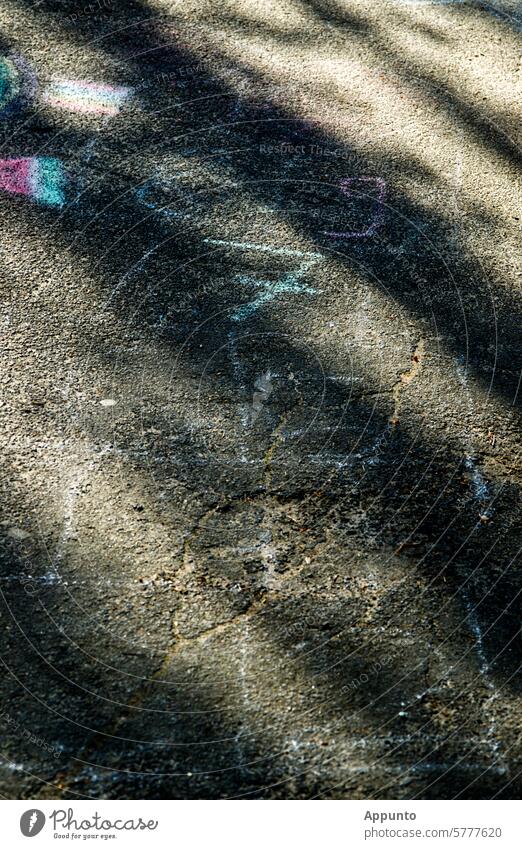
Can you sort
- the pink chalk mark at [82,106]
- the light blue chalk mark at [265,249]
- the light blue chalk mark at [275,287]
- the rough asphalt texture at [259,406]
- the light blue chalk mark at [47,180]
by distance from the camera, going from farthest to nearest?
the pink chalk mark at [82,106] < the light blue chalk mark at [47,180] < the light blue chalk mark at [265,249] < the light blue chalk mark at [275,287] < the rough asphalt texture at [259,406]

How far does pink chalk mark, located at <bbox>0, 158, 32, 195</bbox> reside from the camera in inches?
157

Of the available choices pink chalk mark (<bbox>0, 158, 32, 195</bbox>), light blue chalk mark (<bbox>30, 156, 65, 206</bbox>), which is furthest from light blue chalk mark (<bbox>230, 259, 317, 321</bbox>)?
pink chalk mark (<bbox>0, 158, 32, 195</bbox>)

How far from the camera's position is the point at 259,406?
10.7 ft

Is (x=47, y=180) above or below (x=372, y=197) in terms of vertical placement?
below

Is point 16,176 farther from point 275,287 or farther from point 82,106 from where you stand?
point 275,287

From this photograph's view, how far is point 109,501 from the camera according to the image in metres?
2.95

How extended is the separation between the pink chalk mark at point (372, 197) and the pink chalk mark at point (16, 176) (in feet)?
4.24

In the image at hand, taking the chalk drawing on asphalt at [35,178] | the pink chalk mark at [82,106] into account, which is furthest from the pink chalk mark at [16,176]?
the pink chalk mark at [82,106]

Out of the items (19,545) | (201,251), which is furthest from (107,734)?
(201,251)

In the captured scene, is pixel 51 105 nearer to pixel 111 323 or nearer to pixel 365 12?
pixel 111 323

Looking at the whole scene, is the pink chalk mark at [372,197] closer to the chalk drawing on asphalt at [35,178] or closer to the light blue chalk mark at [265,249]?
the light blue chalk mark at [265,249]

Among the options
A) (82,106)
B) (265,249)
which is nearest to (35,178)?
(82,106)

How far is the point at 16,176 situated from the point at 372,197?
5.03 ft

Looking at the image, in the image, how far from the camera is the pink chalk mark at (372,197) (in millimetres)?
3881
